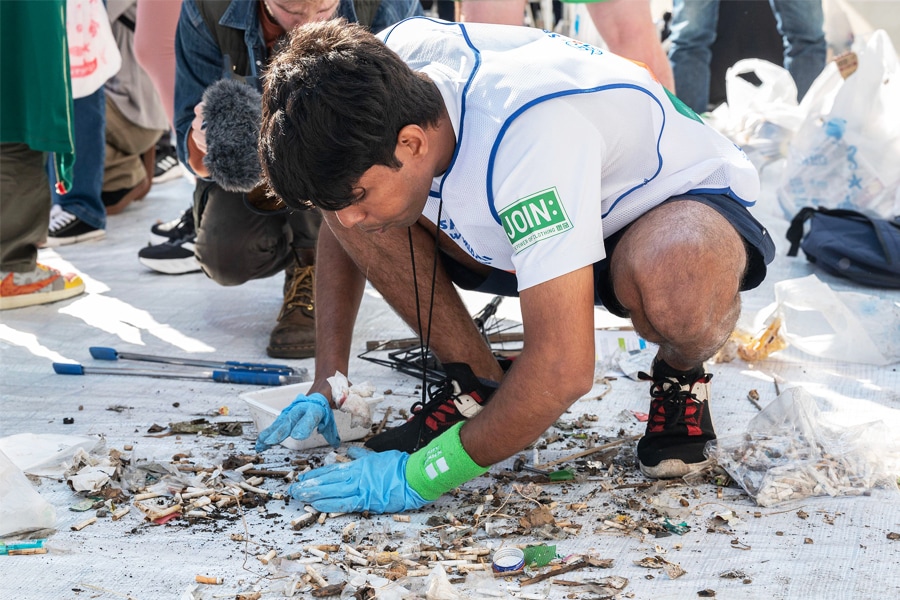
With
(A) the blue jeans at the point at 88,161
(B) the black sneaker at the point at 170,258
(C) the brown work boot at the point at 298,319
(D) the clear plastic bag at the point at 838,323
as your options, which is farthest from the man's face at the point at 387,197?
(A) the blue jeans at the point at 88,161

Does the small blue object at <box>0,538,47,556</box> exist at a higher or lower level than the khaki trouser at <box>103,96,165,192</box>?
lower

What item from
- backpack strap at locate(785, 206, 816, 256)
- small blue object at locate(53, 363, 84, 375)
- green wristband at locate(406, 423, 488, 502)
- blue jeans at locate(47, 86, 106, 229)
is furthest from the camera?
blue jeans at locate(47, 86, 106, 229)

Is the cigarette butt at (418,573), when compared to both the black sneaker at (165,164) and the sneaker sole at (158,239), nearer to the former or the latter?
the sneaker sole at (158,239)

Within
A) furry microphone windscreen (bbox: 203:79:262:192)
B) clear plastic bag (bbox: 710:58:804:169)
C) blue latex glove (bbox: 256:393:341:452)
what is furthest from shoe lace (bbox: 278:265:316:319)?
clear plastic bag (bbox: 710:58:804:169)

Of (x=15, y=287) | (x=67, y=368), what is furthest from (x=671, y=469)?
(x=15, y=287)

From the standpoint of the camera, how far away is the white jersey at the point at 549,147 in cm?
146

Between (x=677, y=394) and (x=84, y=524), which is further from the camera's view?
(x=677, y=394)

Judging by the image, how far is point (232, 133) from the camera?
2.38 m

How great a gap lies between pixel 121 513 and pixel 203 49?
60.2 inches

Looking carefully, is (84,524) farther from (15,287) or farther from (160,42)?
(160,42)

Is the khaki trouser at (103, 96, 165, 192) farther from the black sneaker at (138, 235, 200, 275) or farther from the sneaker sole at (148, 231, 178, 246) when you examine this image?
Result: the black sneaker at (138, 235, 200, 275)

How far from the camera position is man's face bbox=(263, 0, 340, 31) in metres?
2.34

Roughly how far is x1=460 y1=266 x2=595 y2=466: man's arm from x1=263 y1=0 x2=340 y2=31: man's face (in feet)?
3.95

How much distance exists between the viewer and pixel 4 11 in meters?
3.02
